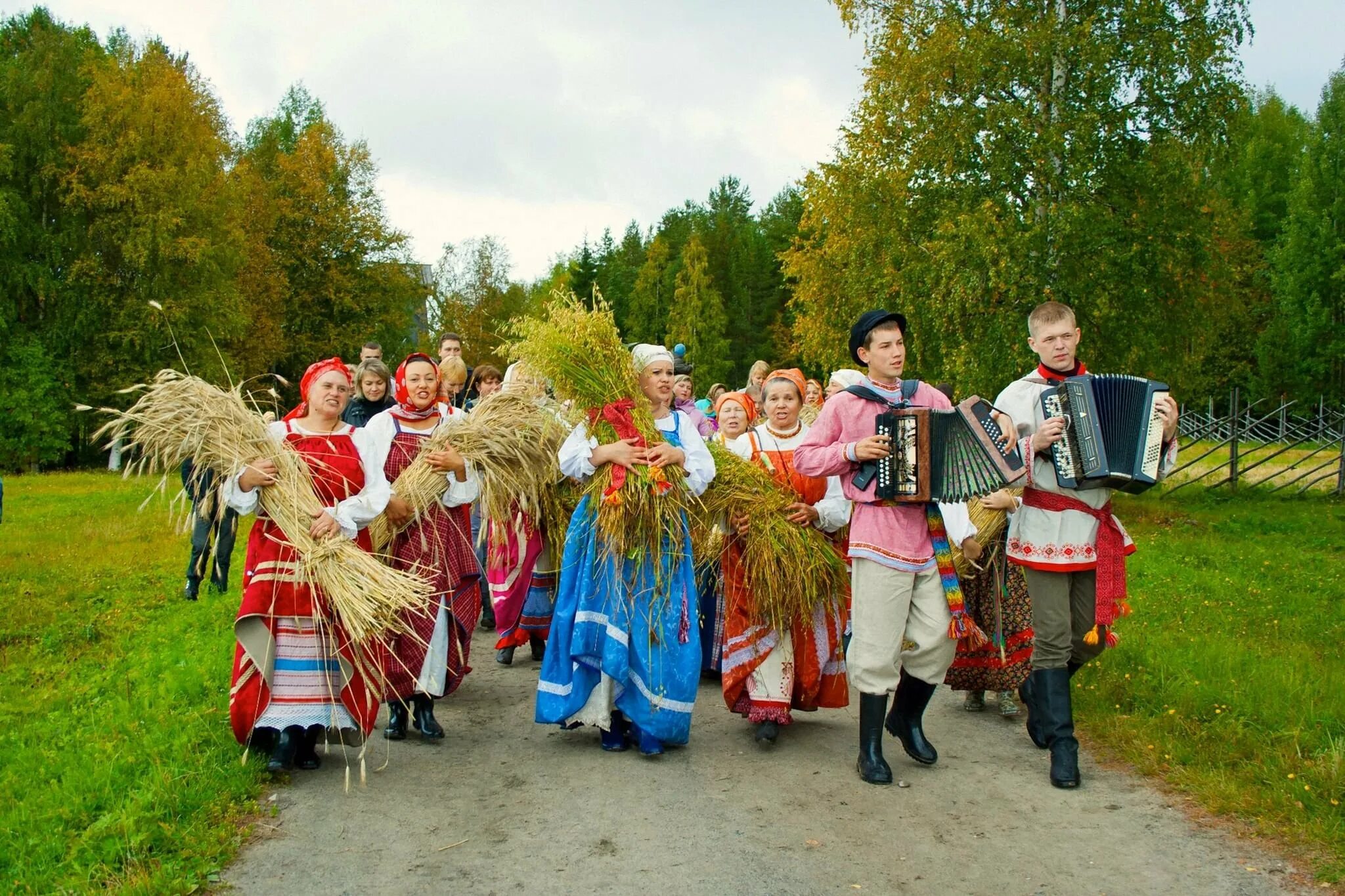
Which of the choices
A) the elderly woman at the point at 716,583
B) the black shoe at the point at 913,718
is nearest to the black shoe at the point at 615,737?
the elderly woman at the point at 716,583

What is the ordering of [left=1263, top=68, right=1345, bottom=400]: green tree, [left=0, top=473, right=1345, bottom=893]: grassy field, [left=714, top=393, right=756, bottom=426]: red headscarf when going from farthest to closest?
[left=1263, top=68, right=1345, bottom=400]: green tree → [left=714, top=393, right=756, bottom=426]: red headscarf → [left=0, top=473, right=1345, bottom=893]: grassy field

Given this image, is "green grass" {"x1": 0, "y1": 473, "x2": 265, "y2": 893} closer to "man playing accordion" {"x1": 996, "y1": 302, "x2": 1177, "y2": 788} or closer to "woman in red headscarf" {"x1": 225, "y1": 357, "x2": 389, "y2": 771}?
"woman in red headscarf" {"x1": 225, "y1": 357, "x2": 389, "y2": 771}

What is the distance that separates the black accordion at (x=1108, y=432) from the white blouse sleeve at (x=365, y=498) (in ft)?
9.95

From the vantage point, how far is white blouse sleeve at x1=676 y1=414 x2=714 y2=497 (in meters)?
5.50

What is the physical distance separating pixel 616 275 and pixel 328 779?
62.0 metres

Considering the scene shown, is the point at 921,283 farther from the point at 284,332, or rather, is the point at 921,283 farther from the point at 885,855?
the point at 284,332

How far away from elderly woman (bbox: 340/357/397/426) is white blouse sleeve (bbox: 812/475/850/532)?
2.94m

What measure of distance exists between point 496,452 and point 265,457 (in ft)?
4.09

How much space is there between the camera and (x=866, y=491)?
5.02 metres

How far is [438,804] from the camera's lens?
4578 millimetres

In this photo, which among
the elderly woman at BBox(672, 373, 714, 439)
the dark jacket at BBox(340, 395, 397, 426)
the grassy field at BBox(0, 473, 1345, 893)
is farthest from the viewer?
the elderly woman at BBox(672, 373, 714, 439)

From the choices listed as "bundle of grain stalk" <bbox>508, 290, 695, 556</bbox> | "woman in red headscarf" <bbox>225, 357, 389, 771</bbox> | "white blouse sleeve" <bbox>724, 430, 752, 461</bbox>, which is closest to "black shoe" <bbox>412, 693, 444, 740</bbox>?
"woman in red headscarf" <bbox>225, 357, 389, 771</bbox>

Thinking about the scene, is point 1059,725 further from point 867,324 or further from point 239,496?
point 239,496

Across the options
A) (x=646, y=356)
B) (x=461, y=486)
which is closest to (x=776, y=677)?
(x=646, y=356)
